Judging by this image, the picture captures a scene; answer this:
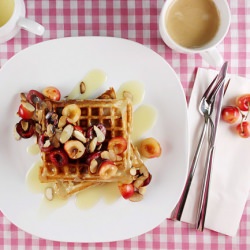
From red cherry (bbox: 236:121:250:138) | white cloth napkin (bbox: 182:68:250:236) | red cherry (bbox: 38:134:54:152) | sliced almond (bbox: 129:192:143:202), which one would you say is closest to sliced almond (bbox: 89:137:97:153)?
red cherry (bbox: 38:134:54:152)

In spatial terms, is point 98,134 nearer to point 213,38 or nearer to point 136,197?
point 136,197

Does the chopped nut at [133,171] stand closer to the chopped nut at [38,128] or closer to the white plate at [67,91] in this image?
the white plate at [67,91]

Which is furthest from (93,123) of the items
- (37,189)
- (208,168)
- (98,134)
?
(208,168)

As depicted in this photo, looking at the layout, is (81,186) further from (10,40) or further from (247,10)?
(247,10)

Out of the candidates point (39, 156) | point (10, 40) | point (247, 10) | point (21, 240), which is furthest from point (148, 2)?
point (21, 240)

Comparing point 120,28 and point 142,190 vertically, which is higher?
point 120,28

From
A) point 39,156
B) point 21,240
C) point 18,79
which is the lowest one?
point 21,240
